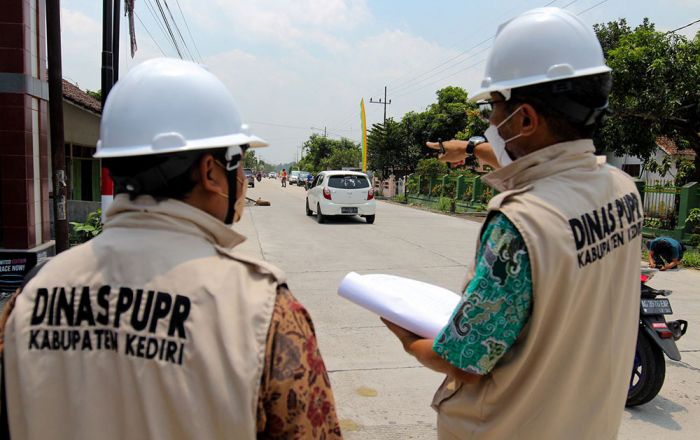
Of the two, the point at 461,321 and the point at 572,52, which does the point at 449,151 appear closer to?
the point at 572,52

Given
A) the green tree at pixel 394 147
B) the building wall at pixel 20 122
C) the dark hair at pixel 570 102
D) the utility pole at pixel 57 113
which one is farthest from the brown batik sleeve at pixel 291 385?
the green tree at pixel 394 147

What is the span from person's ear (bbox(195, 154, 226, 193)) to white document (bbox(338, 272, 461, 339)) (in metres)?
0.71

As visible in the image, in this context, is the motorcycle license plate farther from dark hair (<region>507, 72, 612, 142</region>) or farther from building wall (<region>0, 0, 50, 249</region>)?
building wall (<region>0, 0, 50, 249</region>)

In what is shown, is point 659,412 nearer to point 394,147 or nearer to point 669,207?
point 669,207

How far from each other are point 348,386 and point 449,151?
2299 mm

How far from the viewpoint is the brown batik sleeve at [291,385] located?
1057 mm

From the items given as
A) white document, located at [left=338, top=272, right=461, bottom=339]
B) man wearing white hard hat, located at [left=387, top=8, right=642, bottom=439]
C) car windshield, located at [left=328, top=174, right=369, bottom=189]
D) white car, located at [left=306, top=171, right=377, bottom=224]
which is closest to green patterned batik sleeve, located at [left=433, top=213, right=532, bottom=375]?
man wearing white hard hat, located at [left=387, top=8, right=642, bottom=439]

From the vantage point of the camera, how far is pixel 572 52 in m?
1.51

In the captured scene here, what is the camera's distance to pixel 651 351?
12.0 ft

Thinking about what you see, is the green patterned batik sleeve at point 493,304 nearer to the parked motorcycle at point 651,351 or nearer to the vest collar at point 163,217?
the vest collar at point 163,217

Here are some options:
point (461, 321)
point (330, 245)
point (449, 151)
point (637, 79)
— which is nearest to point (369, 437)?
point (449, 151)

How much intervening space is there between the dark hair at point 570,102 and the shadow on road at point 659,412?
9.42 feet

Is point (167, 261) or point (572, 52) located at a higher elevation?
point (572, 52)

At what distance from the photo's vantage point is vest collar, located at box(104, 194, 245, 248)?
3.77 feet
